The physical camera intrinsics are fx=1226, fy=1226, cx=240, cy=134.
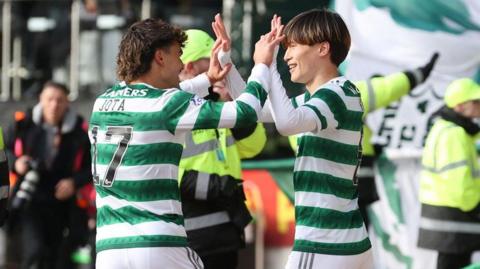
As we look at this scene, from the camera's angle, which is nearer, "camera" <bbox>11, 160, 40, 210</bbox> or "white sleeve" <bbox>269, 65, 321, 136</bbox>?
"white sleeve" <bbox>269, 65, 321, 136</bbox>

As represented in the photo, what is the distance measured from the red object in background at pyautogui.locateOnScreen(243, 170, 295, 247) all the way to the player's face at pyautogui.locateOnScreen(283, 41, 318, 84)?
432 cm

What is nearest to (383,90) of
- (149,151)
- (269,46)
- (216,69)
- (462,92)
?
(462,92)

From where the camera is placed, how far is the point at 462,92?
8102 millimetres

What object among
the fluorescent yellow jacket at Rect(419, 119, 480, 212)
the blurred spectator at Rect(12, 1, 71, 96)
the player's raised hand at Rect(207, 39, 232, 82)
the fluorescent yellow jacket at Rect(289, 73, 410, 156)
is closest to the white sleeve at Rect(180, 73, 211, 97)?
the player's raised hand at Rect(207, 39, 232, 82)

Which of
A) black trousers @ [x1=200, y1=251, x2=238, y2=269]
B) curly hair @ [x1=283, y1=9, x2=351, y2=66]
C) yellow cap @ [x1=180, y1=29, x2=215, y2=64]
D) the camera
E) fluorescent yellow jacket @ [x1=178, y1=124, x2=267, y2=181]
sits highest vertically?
curly hair @ [x1=283, y1=9, x2=351, y2=66]

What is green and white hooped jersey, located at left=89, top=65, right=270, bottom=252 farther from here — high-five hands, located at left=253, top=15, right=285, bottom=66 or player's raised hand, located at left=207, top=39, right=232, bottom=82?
player's raised hand, located at left=207, top=39, right=232, bottom=82

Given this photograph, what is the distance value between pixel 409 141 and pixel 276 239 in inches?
57.9

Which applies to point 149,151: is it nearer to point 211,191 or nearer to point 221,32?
point 221,32

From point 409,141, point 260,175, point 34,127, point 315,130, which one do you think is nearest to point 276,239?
point 260,175

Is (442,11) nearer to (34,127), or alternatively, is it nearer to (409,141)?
(409,141)

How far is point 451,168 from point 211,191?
2.32 m

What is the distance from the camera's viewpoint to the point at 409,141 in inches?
357

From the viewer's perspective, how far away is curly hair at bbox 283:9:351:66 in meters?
5.31

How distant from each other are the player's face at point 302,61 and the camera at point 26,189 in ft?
12.9
